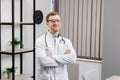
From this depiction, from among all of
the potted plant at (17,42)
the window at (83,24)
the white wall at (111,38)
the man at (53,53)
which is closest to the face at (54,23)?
the man at (53,53)

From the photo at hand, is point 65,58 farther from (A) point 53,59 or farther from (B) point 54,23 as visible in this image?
(B) point 54,23

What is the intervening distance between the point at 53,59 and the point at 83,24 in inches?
80.5

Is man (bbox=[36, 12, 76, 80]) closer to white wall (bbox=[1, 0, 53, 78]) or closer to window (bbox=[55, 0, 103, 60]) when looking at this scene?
white wall (bbox=[1, 0, 53, 78])

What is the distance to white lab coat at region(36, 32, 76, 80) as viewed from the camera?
2539mm

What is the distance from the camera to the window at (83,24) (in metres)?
4.34

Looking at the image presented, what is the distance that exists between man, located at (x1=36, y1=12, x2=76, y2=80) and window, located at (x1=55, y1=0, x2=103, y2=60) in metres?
1.76

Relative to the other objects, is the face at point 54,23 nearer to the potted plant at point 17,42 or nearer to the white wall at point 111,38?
the potted plant at point 17,42

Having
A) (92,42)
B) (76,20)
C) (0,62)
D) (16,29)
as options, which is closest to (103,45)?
(92,42)

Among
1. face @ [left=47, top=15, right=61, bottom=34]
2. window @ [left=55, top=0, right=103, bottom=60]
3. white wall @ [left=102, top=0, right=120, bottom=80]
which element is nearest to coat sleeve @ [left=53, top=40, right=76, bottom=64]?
face @ [left=47, top=15, right=61, bottom=34]

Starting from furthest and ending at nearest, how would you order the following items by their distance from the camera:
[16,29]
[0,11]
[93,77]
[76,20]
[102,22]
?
1. [76,20]
2. [102,22]
3. [16,29]
4. [0,11]
5. [93,77]

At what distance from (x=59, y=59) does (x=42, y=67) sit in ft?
0.68

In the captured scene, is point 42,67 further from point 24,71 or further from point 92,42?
point 92,42

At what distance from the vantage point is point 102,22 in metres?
4.25

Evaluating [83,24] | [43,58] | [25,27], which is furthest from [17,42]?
[83,24]
